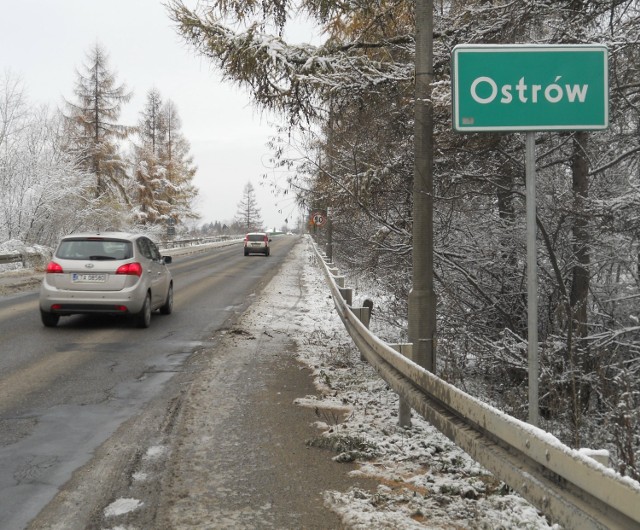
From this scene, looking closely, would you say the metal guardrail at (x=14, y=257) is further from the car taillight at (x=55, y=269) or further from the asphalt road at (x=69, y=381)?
the car taillight at (x=55, y=269)

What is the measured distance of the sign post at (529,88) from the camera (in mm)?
3672

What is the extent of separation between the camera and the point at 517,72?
3715mm

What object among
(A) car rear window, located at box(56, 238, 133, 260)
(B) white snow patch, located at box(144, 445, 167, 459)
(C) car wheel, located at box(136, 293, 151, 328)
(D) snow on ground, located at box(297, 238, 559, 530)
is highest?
(A) car rear window, located at box(56, 238, 133, 260)

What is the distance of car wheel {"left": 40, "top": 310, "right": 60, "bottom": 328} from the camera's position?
35.7ft

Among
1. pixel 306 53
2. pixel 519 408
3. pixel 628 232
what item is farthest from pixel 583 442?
pixel 306 53

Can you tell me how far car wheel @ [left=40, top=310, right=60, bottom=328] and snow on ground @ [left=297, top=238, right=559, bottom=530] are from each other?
596 cm

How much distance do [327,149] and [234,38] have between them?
2.65m

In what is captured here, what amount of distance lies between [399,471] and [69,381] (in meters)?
4.38

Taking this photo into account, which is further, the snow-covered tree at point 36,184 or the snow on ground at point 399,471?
the snow-covered tree at point 36,184

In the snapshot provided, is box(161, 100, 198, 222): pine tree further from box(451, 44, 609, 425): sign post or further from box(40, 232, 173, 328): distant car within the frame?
box(451, 44, 609, 425): sign post

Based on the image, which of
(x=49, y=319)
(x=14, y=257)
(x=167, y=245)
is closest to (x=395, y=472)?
(x=49, y=319)

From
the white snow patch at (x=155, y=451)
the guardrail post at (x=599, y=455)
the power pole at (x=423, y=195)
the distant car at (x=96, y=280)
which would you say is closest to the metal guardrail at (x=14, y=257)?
the distant car at (x=96, y=280)

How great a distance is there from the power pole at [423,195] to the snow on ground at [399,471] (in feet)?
3.04

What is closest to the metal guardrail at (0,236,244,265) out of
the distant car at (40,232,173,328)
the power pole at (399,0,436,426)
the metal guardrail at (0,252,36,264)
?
the metal guardrail at (0,252,36,264)
